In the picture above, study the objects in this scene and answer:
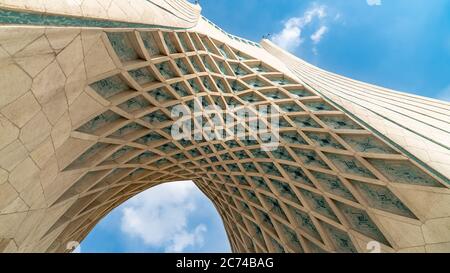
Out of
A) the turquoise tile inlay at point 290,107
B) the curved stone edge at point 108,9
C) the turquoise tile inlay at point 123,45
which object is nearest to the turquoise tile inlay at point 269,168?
the turquoise tile inlay at point 290,107

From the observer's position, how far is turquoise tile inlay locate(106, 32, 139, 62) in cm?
709

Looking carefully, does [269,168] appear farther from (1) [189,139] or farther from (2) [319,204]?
(1) [189,139]

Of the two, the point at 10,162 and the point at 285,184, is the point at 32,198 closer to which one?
the point at 10,162

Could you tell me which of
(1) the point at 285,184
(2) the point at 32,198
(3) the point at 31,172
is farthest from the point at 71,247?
(1) the point at 285,184

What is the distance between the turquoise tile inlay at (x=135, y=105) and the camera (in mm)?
9719

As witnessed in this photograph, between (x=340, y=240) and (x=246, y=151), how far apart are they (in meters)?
6.06

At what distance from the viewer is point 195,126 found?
40.9ft

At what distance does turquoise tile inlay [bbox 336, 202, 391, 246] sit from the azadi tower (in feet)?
0.15

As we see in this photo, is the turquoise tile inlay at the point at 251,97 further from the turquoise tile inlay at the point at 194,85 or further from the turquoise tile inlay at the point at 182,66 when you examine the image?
the turquoise tile inlay at the point at 182,66

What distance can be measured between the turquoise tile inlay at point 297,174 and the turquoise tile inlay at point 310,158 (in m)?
0.60

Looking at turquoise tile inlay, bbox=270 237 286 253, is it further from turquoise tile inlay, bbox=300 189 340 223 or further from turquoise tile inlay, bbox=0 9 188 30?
turquoise tile inlay, bbox=0 9 188 30

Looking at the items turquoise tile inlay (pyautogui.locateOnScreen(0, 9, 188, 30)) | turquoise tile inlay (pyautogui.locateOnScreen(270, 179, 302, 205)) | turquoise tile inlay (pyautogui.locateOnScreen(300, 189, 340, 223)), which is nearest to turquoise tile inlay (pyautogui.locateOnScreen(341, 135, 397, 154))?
turquoise tile inlay (pyautogui.locateOnScreen(300, 189, 340, 223))

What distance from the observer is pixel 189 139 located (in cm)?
1295
